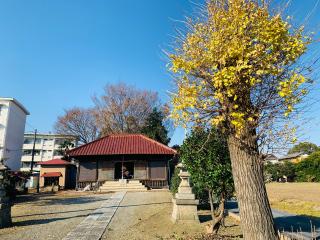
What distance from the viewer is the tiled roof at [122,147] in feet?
87.4

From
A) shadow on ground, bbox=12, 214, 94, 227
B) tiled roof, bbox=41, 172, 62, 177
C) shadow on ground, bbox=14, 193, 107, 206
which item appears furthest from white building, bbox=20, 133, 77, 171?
shadow on ground, bbox=12, 214, 94, 227

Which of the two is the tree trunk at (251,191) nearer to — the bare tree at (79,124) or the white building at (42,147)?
the bare tree at (79,124)

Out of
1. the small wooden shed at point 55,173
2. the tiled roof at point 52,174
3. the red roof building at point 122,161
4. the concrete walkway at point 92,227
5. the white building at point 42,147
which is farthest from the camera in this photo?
the white building at point 42,147

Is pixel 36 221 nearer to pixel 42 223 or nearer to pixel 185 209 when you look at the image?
pixel 42 223

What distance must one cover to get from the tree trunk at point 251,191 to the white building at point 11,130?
3947cm

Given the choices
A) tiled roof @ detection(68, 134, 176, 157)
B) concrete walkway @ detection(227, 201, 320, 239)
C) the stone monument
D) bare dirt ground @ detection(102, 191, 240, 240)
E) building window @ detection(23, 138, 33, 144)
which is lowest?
concrete walkway @ detection(227, 201, 320, 239)

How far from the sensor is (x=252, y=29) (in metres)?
4.78

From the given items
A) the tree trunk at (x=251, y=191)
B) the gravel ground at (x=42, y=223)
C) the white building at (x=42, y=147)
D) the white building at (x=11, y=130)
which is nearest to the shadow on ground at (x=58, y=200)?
the gravel ground at (x=42, y=223)

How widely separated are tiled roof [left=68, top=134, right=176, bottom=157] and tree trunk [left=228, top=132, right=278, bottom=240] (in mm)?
21635

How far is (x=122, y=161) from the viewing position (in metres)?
27.1

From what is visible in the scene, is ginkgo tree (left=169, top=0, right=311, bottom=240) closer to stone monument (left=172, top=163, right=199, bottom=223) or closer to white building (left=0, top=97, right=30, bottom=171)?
stone monument (left=172, top=163, right=199, bottom=223)

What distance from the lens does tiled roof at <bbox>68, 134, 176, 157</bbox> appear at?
26.6 m

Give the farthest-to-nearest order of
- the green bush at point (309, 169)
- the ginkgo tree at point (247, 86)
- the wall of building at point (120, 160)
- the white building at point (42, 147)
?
the white building at point (42, 147)
the green bush at point (309, 169)
the wall of building at point (120, 160)
the ginkgo tree at point (247, 86)

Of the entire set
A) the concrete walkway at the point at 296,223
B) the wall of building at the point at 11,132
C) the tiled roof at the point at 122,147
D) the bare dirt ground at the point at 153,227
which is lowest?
the concrete walkway at the point at 296,223
